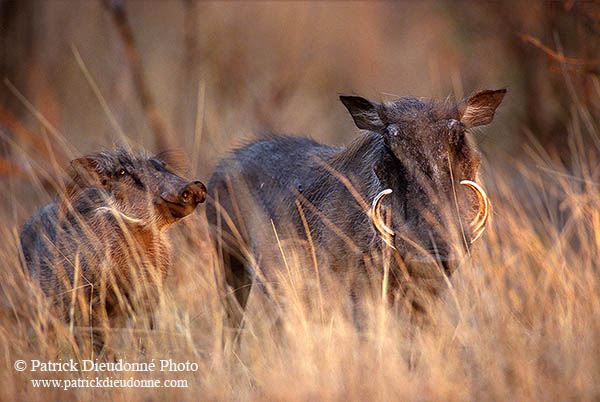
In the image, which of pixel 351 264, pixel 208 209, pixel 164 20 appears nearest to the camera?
pixel 351 264

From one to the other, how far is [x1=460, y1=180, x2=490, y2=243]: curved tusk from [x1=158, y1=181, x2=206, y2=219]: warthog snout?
54.1 inches

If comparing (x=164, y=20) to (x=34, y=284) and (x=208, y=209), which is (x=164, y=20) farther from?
(x=34, y=284)

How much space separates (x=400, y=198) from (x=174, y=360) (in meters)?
1.46

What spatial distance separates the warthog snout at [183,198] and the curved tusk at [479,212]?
1.37 metres

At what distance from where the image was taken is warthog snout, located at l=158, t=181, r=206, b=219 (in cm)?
389

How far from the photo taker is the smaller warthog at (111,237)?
3998 millimetres

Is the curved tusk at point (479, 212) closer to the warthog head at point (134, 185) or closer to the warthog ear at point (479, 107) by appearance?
the warthog ear at point (479, 107)

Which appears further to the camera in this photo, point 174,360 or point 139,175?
point 139,175

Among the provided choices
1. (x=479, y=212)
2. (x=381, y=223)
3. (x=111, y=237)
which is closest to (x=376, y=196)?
(x=381, y=223)

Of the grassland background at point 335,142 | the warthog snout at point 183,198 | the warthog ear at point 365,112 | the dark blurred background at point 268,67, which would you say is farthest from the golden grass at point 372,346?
the dark blurred background at point 268,67

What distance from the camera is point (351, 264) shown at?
3924 mm

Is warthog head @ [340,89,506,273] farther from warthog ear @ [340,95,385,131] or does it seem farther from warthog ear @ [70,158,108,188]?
warthog ear @ [70,158,108,188]

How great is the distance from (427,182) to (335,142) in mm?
6008

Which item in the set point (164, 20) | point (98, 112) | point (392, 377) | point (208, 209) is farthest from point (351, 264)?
point (164, 20)
